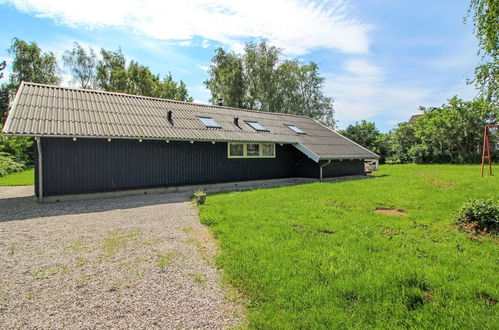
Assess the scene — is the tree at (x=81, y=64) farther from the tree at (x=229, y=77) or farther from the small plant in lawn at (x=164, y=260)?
the small plant in lawn at (x=164, y=260)

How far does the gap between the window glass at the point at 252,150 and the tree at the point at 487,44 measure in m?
8.40

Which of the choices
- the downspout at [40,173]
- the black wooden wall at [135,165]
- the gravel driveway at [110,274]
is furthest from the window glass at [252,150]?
the downspout at [40,173]

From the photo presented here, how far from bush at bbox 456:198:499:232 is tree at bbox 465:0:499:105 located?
4032 millimetres

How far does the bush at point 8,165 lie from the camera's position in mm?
16416

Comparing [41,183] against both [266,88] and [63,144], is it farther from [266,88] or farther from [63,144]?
[266,88]

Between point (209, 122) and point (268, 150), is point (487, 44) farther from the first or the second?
point (209, 122)

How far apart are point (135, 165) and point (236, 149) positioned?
454 cm

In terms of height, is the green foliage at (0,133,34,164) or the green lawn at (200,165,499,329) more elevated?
the green foliage at (0,133,34,164)

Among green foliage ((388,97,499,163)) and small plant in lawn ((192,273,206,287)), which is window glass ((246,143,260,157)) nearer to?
small plant in lawn ((192,273,206,287))

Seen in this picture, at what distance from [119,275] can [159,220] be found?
2.89 metres

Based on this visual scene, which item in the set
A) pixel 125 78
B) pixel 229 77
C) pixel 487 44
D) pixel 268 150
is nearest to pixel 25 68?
pixel 125 78

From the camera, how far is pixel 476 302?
2859 millimetres

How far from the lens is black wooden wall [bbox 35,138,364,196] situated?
8.84m

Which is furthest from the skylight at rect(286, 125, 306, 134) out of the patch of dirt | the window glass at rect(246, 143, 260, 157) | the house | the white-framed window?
the patch of dirt
